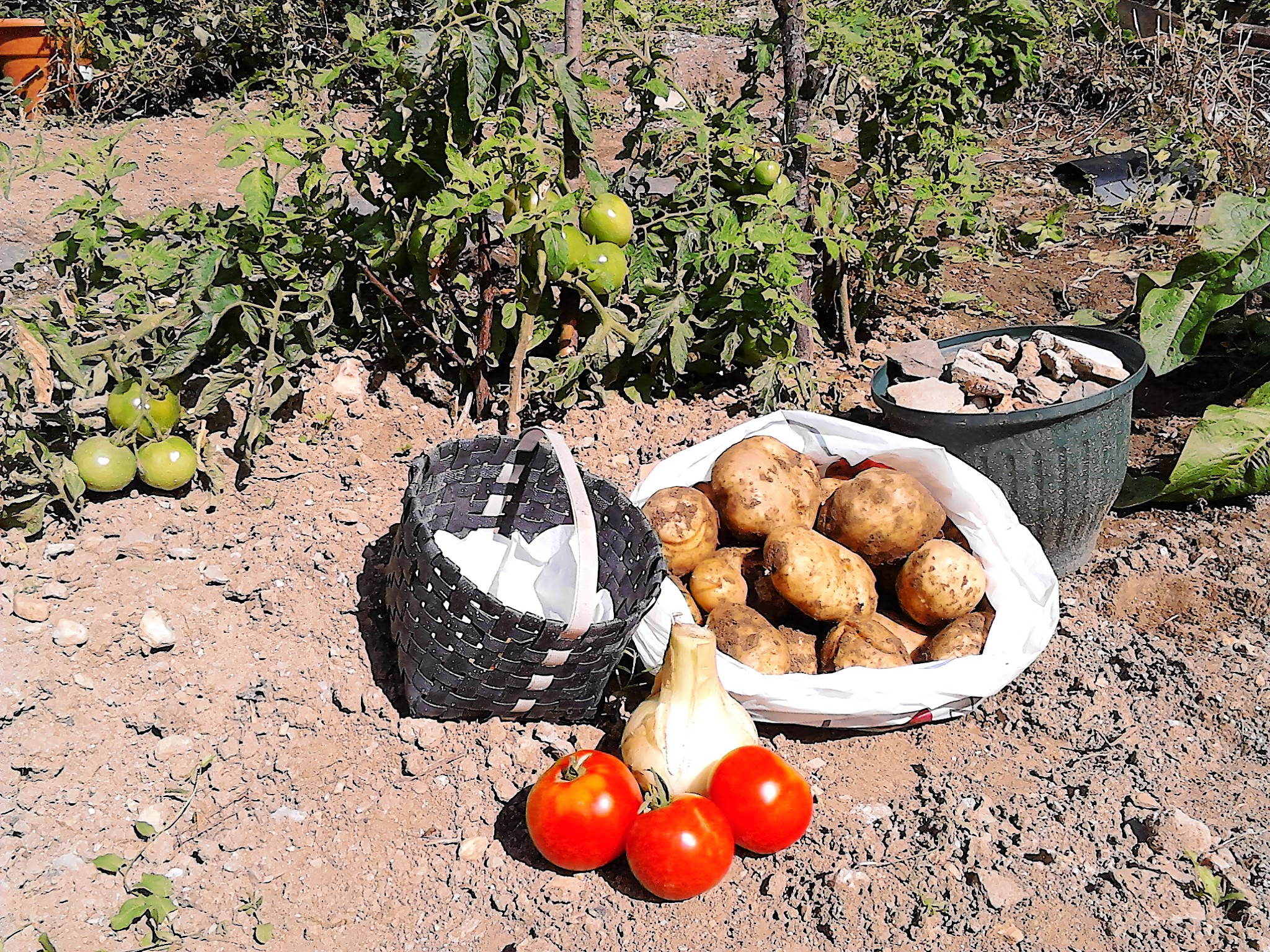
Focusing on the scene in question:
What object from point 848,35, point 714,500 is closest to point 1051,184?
point 848,35

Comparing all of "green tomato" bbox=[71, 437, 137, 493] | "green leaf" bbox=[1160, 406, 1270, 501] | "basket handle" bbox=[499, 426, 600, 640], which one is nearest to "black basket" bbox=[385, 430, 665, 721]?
"basket handle" bbox=[499, 426, 600, 640]

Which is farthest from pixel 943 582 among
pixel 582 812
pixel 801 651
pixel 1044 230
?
pixel 1044 230

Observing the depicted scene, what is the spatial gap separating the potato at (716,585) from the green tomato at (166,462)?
49.4 inches

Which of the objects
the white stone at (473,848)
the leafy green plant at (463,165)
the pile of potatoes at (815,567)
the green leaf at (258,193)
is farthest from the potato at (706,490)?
the green leaf at (258,193)

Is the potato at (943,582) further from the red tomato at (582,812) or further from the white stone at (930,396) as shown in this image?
the red tomato at (582,812)

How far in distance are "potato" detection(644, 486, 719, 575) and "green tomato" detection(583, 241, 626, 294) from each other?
0.57 m

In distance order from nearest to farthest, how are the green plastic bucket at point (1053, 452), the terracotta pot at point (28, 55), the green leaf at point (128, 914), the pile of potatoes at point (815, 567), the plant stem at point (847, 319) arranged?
the green leaf at point (128, 914) < the pile of potatoes at point (815, 567) < the green plastic bucket at point (1053, 452) < the plant stem at point (847, 319) < the terracotta pot at point (28, 55)

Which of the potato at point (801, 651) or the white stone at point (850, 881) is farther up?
the potato at point (801, 651)

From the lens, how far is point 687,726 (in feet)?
6.97

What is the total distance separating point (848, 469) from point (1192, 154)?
9.06 ft

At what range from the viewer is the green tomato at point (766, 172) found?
3.00m

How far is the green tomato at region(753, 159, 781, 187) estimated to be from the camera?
300 cm

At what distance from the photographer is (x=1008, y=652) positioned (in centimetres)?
239

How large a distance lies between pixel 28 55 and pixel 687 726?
19.8 ft
